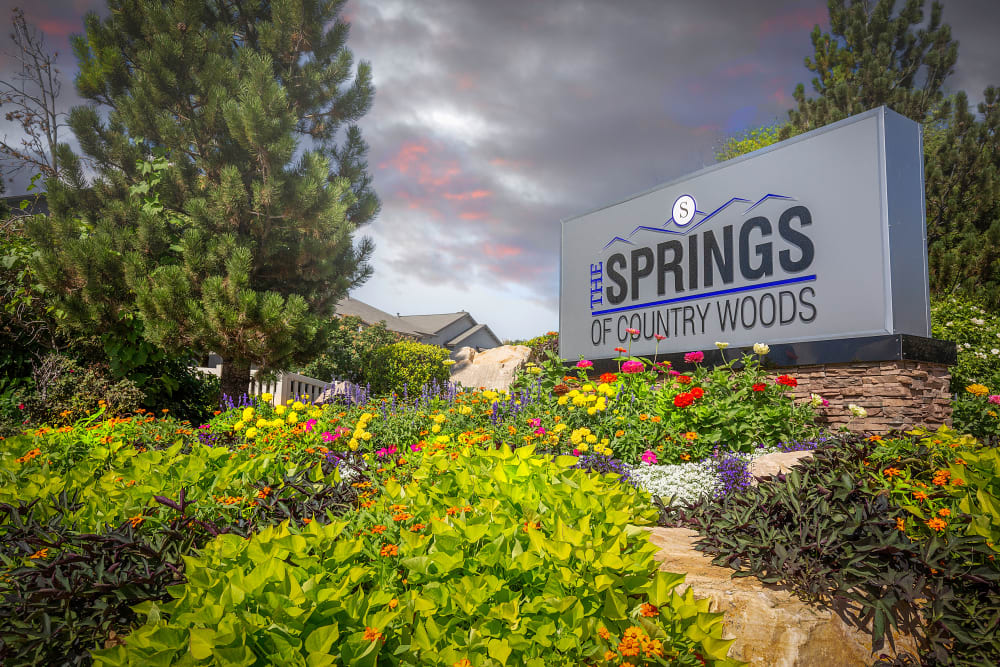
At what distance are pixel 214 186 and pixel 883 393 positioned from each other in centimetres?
1002

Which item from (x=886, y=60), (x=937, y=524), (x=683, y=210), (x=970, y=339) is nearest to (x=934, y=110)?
(x=886, y=60)

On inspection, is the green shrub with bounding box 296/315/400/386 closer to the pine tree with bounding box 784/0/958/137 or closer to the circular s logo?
the circular s logo

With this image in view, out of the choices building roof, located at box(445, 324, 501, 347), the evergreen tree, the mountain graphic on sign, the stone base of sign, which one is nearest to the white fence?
the mountain graphic on sign

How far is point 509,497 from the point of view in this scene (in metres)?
1.83

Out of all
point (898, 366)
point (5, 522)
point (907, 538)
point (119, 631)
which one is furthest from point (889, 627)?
point (898, 366)

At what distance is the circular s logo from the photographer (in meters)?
6.68

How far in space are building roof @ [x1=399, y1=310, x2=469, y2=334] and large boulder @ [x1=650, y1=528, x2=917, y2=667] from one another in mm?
30783

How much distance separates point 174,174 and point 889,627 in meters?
11.2

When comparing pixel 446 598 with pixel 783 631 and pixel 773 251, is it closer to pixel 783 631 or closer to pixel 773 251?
pixel 783 631

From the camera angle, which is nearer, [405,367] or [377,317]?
[405,367]

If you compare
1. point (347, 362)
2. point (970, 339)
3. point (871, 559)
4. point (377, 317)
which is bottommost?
point (871, 559)

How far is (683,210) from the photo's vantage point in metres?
6.77

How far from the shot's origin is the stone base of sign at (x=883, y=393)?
193 inches

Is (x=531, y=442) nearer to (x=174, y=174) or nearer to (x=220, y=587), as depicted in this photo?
(x=220, y=587)
